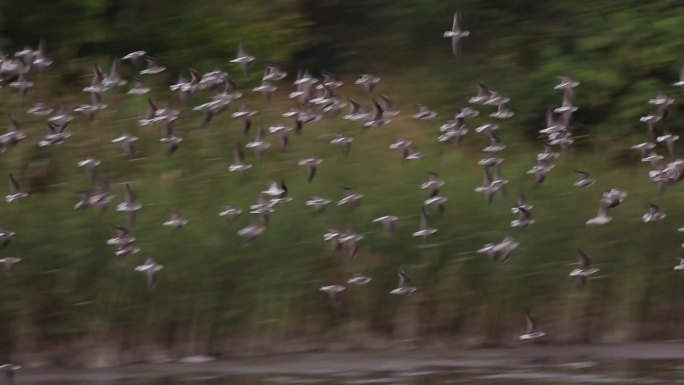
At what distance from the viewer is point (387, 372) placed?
11.4 m

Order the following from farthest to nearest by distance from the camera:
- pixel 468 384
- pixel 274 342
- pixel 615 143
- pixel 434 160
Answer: pixel 615 143
pixel 434 160
pixel 274 342
pixel 468 384

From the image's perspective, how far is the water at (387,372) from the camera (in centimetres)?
1099

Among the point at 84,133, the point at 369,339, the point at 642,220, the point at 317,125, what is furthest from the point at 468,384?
the point at 84,133

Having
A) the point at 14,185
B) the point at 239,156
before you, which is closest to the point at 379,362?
the point at 239,156

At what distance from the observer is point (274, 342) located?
11.7 metres

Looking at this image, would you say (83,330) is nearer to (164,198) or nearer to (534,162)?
(164,198)

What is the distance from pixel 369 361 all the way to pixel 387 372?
30 cm

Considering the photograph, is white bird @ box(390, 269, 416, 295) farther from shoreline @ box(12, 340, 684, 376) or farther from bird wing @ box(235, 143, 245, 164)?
bird wing @ box(235, 143, 245, 164)

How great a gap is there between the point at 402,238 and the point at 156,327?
6.30 ft

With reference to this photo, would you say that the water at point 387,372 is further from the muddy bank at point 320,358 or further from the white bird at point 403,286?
the white bird at point 403,286

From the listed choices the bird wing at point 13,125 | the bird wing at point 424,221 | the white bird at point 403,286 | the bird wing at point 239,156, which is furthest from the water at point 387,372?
the bird wing at point 13,125

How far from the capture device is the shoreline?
444 inches

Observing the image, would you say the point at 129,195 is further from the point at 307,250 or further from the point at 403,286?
the point at 403,286

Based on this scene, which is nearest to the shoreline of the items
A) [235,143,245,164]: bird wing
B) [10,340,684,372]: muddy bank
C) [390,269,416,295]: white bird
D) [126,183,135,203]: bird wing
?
[10,340,684,372]: muddy bank
